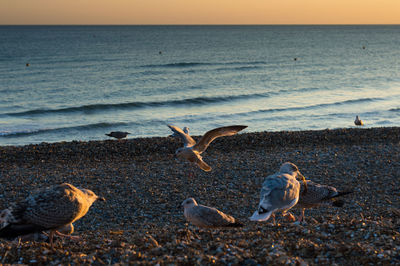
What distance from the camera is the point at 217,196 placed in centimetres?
1085

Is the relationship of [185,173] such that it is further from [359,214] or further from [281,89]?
[281,89]

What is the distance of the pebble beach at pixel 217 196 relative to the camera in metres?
6.03

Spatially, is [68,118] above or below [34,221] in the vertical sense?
below

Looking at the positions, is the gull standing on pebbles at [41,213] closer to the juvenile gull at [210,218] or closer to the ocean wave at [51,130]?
the juvenile gull at [210,218]

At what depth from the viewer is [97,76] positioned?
43.7m

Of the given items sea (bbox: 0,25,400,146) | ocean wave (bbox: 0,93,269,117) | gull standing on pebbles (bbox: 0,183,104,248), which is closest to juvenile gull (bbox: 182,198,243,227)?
gull standing on pebbles (bbox: 0,183,104,248)

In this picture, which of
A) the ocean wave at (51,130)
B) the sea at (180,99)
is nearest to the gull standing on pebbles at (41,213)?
the sea at (180,99)

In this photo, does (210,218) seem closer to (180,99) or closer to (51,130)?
(51,130)

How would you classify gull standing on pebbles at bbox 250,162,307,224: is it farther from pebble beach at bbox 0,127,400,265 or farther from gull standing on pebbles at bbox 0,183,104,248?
gull standing on pebbles at bbox 0,183,104,248

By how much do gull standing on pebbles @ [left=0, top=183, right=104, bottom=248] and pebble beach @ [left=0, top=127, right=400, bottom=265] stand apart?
1.06ft

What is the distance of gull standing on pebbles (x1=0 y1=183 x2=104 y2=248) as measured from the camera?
6312 millimetres

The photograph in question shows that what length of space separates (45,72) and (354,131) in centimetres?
3672

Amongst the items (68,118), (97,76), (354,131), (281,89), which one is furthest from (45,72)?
(354,131)

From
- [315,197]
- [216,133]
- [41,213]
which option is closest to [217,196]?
[216,133]
